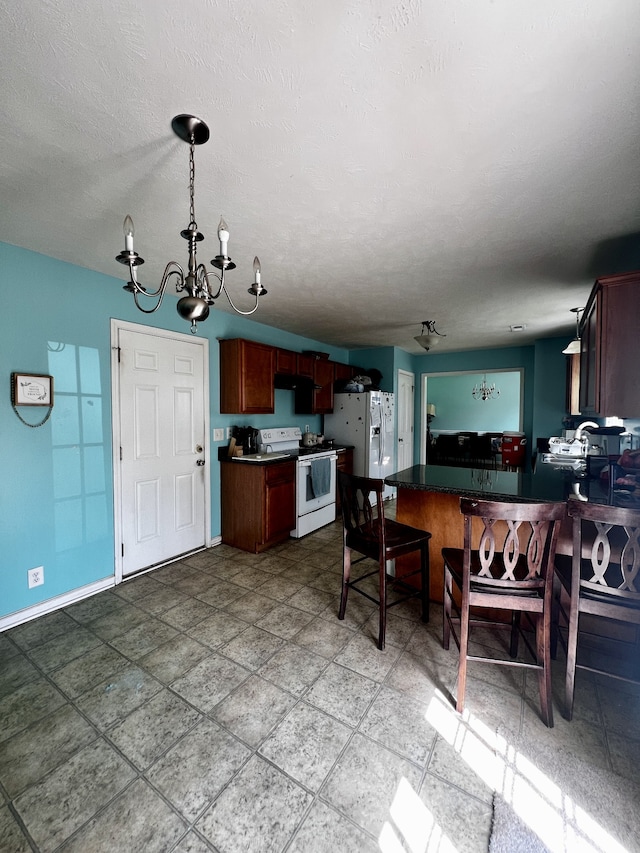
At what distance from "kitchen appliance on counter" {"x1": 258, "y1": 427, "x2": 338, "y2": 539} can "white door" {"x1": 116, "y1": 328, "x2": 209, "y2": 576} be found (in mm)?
900

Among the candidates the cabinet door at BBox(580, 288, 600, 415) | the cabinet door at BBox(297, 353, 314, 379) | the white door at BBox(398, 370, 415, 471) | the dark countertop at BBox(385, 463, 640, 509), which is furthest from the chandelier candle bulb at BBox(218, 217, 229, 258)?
the white door at BBox(398, 370, 415, 471)

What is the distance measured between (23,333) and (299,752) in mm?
2924

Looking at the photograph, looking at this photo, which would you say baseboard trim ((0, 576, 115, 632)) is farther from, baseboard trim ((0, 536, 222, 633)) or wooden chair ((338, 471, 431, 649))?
wooden chair ((338, 471, 431, 649))

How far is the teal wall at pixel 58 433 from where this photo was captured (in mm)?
2373

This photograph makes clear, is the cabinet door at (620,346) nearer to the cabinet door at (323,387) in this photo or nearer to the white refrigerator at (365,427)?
the white refrigerator at (365,427)

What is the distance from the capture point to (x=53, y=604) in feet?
8.53

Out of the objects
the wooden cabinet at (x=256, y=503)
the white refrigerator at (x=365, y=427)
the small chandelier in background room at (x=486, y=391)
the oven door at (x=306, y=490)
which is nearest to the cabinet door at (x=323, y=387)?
the white refrigerator at (x=365, y=427)

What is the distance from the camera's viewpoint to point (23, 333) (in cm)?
241

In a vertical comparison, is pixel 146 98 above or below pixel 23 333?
above

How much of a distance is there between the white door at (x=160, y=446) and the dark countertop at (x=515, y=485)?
210 centimetres

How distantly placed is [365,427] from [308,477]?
146cm

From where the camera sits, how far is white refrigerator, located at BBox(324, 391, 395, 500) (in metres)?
5.18

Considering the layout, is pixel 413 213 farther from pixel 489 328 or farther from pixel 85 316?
pixel 489 328

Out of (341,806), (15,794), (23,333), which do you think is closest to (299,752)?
(341,806)
